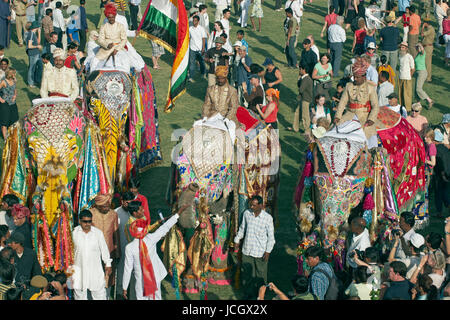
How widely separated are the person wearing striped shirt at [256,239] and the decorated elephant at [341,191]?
706 mm

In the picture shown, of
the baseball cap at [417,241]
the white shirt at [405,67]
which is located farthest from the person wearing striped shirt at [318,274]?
the white shirt at [405,67]

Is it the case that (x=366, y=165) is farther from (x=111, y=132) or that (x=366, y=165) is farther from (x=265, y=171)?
(x=111, y=132)

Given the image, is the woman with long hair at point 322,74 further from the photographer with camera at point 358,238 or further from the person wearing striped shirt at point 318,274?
the person wearing striped shirt at point 318,274

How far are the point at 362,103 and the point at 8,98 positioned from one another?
9.12 m

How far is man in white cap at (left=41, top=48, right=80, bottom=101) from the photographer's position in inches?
617

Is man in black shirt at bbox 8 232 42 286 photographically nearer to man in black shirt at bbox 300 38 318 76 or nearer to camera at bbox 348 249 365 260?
camera at bbox 348 249 365 260

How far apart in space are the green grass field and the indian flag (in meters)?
2.71

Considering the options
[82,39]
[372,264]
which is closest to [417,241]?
[372,264]

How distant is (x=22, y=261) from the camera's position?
41.3ft

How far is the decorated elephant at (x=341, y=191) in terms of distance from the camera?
1377cm

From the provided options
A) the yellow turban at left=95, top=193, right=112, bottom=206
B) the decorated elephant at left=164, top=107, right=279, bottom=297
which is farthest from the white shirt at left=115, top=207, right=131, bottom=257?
the decorated elephant at left=164, top=107, right=279, bottom=297

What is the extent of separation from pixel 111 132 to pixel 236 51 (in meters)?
7.59

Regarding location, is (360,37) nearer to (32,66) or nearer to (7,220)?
(32,66)

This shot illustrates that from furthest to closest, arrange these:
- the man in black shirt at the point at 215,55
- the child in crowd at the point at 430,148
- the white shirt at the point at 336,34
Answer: the white shirt at the point at 336,34 < the man in black shirt at the point at 215,55 < the child in crowd at the point at 430,148
